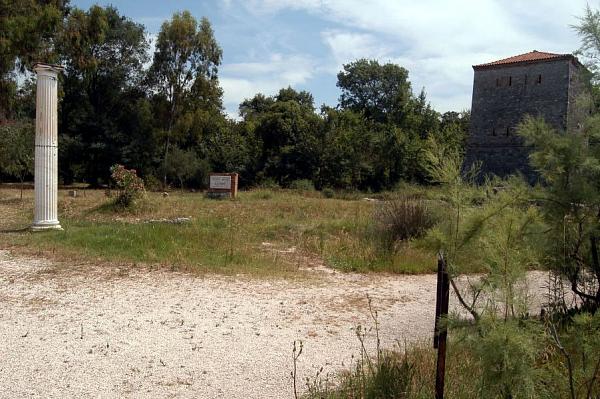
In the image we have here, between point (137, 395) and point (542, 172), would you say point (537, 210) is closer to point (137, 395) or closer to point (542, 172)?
point (542, 172)

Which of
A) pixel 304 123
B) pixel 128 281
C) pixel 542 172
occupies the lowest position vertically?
pixel 128 281

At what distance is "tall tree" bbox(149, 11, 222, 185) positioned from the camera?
34.1 meters

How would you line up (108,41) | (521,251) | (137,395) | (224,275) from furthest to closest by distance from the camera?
(108,41) < (224,275) < (137,395) < (521,251)

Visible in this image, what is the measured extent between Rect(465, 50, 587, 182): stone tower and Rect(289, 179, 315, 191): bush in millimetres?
10404

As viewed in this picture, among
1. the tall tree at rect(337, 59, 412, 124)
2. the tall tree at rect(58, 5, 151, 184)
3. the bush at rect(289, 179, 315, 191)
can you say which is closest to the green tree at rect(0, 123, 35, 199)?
the tall tree at rect(58, 5, 151, 184)

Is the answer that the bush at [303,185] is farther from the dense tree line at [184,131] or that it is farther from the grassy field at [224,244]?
the grassy field at [224,244]

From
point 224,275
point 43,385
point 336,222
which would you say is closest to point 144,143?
point 336,222

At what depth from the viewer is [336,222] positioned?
14.2 metres

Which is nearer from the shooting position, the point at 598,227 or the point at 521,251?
the point at 521,251

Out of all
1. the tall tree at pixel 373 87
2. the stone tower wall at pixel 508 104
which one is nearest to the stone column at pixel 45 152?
the stone tower wall at pixel 508 104

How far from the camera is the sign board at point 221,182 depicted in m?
25.1

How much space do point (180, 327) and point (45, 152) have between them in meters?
8.86

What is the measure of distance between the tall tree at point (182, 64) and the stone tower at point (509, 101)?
17.8m

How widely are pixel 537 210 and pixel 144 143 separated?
114 feet
